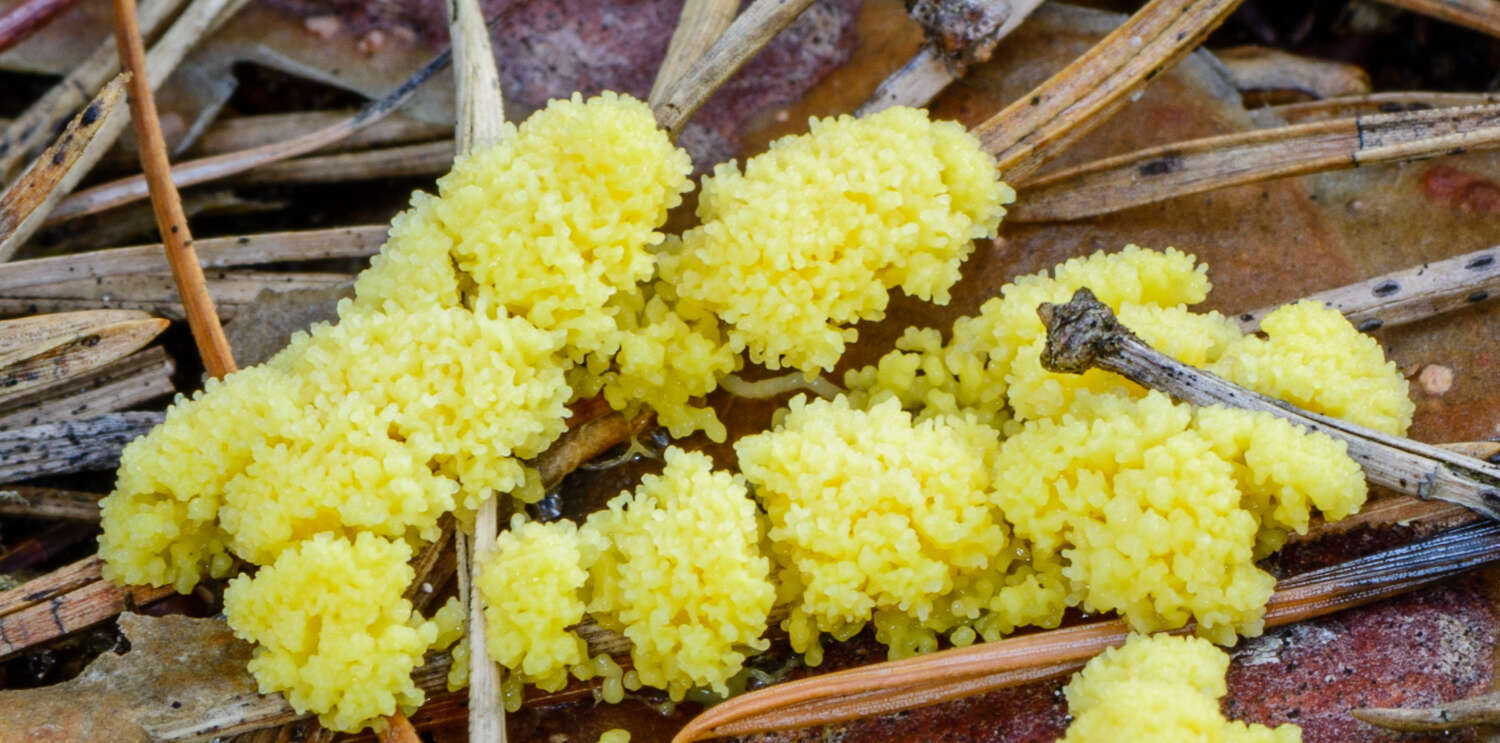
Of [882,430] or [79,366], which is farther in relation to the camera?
[79,366]

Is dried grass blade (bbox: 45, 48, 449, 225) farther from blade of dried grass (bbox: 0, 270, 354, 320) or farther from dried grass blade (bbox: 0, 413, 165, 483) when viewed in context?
dried grass blade (bbox: 0, 413, 165, 483)

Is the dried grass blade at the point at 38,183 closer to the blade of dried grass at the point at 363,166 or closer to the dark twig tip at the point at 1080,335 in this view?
the blade of dried grass at the point at 363,166

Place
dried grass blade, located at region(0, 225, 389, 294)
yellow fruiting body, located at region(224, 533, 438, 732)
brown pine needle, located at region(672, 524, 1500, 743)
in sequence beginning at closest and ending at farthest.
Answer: yellow fruiting body, located at region(224, 533, 438, 732), brown pine needle, located at region(672, 524, 1500, 743), dried grass blade, located at region(0, 225, 389, 294)

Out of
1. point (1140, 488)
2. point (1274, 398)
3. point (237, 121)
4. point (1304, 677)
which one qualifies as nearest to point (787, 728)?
point (1140, 488)

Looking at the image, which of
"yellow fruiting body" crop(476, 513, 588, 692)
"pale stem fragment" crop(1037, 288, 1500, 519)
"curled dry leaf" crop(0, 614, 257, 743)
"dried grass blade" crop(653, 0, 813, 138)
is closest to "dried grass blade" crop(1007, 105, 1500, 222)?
"pale stem fragment" crop(1037, 288, 1500, 519)

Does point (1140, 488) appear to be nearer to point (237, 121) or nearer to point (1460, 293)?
point (1460, 293)

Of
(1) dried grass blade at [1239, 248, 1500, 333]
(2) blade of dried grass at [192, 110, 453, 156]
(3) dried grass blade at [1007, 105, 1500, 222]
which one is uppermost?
(2) blade of dried grass at [192, 110, 453, 156]

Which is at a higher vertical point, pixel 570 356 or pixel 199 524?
pixel 570 356
